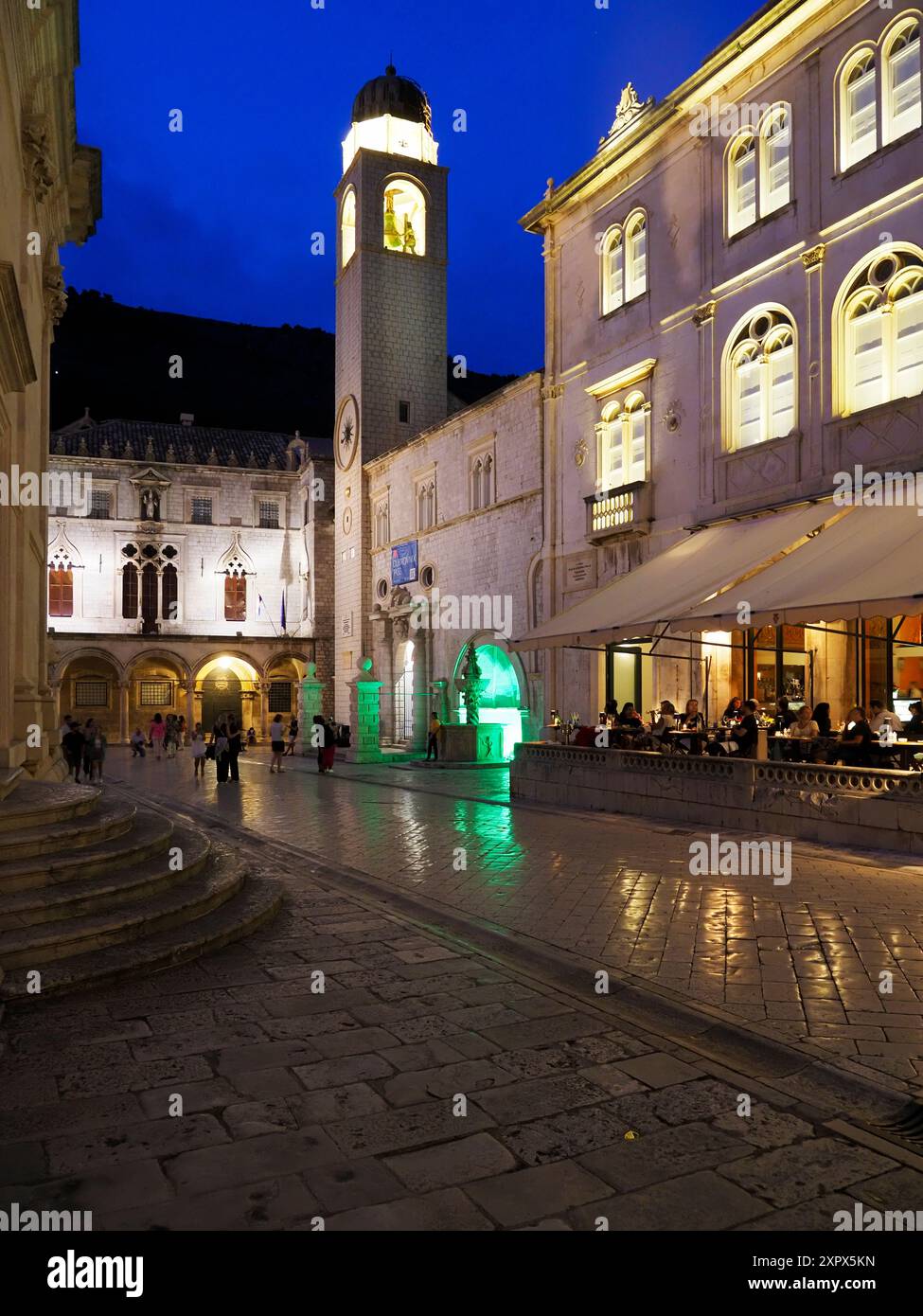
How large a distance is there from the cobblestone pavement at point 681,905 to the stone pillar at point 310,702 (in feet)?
49.8

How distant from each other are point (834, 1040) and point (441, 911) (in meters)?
3.59

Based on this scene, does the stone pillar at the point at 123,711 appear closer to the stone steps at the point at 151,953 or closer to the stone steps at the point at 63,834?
the stone steps at the point at 63,834

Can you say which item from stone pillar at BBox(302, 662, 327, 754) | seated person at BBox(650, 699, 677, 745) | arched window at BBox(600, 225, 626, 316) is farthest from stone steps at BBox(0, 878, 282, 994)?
stone pillar at BBox(302, 662, 327, 754)

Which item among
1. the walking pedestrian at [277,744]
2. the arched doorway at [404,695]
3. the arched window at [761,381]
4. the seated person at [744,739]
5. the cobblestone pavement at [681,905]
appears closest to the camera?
the cobblestone pavement at [681,905]

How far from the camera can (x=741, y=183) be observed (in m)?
16.5

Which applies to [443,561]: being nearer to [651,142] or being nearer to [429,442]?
[429,442]

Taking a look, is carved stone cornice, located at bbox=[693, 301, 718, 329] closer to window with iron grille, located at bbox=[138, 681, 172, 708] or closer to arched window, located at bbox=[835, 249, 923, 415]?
arched window, located at bbox=[835, 249, 923, 415]

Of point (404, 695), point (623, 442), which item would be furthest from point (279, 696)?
point (623, 442)

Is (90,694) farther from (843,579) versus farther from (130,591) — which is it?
(843,579)

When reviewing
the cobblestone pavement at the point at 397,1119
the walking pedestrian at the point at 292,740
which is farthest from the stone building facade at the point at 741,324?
the walking pedestrian at the point at 292,740

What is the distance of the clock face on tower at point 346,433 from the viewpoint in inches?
1351

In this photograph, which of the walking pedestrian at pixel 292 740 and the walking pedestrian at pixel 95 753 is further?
the walking pedestrian at pixel 292 740

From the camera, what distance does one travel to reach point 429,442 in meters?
29.7

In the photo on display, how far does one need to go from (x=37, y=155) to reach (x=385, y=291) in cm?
2361
